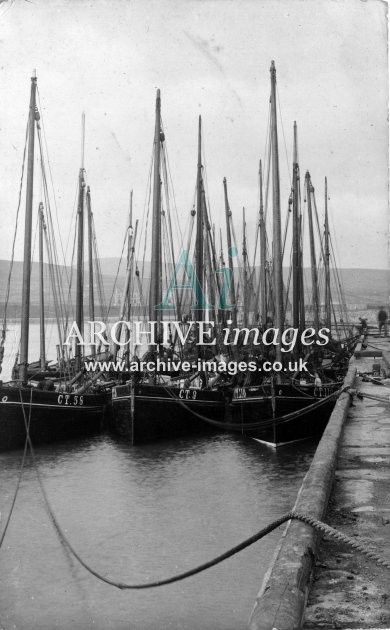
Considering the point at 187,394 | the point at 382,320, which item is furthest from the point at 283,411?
the point at 382,320

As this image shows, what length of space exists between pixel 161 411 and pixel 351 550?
1531 centimetres

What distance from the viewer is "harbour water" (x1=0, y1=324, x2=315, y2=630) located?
868cm

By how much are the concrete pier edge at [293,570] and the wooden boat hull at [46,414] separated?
486 inches

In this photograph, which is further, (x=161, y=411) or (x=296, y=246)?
(x=296, y=246)

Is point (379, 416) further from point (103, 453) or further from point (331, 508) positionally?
point (103, 453)

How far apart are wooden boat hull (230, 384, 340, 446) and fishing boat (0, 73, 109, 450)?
5.32 metres

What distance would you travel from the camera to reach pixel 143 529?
12219 mm

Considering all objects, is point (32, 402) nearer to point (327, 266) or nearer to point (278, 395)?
point (278, 395)

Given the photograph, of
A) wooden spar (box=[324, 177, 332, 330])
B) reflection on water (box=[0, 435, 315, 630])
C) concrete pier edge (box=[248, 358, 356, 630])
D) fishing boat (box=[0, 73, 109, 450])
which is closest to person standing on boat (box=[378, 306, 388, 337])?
wooden spar (box=[324, 177, 332, 330])

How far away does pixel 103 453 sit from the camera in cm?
1953

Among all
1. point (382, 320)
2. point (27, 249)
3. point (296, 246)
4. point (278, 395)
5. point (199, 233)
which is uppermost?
point (199, 233)

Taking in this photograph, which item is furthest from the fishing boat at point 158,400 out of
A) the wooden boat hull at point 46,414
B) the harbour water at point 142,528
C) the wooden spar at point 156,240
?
the wooden boat hull at point 46,414

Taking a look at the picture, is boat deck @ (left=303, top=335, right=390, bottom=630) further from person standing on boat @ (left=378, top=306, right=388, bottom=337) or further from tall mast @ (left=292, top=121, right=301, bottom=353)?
person standing on boat @ (left=378, top=306, right=388, bottom=337)

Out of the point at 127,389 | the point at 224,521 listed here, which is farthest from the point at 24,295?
the point at 224,521
